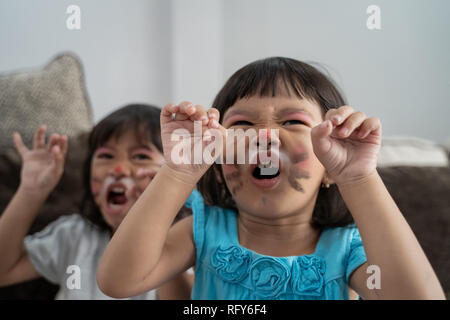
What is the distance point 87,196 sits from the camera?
3.08 ft

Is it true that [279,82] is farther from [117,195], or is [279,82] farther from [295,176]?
[117,195]

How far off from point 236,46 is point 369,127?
380mm

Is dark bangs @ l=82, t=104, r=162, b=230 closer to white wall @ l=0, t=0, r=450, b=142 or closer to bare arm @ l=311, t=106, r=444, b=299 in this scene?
white wall @ l=0, t=0, r=450, b=142

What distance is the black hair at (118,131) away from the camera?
85 centimetres

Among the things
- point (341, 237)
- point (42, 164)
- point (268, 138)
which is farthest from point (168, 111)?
point (42, 164)

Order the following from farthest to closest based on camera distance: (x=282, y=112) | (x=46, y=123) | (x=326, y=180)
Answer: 1. (x=46, y=123)
2. (x=326, y=180)
3. (x=282, y=112)

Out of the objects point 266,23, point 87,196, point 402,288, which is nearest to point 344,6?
point 266,23

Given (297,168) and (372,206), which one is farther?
(297,168)

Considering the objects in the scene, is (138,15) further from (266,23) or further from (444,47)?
(444,47)

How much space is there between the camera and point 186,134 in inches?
20.6

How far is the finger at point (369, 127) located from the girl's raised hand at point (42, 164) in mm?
595

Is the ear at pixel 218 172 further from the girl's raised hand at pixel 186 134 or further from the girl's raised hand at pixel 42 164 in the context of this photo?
the girl's raised hand at pixel 42 164

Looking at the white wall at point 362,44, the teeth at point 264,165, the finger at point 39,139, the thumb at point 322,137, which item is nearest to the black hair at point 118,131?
the finger at point 39,139

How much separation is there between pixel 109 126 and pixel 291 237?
457 millimetres
